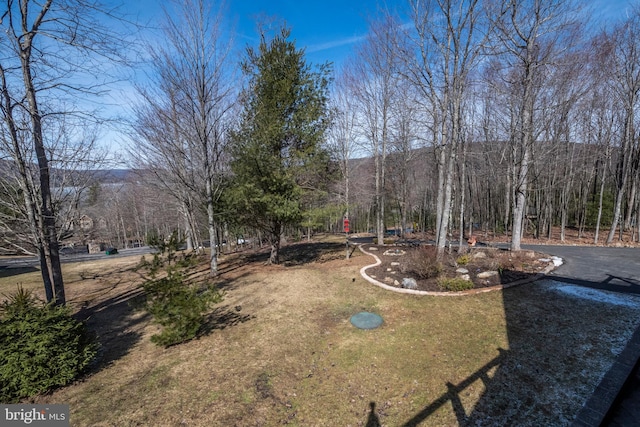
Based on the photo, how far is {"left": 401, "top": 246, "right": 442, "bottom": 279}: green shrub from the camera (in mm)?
7438

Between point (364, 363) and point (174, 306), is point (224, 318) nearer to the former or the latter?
point (174, 306)

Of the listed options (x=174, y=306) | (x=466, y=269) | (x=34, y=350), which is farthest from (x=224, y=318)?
(x=466, y=269)

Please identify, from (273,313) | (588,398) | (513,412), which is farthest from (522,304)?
(273,313)

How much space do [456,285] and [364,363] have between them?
3.84m

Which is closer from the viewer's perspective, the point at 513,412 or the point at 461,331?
the point at 513,412

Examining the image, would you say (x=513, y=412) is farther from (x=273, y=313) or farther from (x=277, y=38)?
(x=277, y=38)

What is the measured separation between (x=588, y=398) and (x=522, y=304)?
286cm

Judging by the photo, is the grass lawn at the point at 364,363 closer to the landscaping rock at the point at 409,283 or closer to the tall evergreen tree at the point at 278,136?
the landscaping rock at the point at 409,283

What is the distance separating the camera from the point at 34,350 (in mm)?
3371

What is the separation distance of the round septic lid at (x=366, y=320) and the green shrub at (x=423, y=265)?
259 centimetres

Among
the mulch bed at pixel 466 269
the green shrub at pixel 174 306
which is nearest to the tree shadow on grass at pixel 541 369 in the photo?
the mulch bed at pixel 466 269

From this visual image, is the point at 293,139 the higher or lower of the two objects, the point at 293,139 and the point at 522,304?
the higher

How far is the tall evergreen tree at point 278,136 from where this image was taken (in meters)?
8.62

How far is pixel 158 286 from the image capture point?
4539mm
